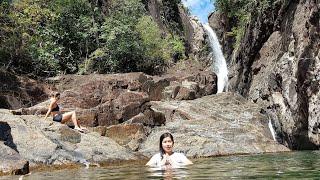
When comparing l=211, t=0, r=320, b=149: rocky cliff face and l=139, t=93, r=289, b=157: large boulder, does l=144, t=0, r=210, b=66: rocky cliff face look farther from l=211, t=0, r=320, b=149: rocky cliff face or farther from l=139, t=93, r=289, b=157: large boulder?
l=139, t=93, r=289, b=157: large boulder

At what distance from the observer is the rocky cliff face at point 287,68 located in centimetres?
2086

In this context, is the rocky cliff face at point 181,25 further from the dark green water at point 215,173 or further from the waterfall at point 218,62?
the dark green water at point 215,173

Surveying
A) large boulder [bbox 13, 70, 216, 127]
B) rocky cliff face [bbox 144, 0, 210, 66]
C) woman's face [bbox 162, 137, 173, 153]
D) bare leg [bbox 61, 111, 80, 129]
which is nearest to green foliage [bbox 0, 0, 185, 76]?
large boulder [bbox 13, 70, 216, 127]

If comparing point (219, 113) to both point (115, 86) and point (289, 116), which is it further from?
point (115, 86)

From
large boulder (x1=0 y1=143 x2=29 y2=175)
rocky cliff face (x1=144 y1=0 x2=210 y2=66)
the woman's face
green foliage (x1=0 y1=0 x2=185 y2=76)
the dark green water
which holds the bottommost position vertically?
the dark green water

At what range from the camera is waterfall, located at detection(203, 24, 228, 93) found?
42.1 m

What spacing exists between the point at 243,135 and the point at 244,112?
15.3ft

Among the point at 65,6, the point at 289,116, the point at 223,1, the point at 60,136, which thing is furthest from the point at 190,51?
the point at 60,136

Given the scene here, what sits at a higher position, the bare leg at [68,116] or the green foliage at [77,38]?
the green foliage at [77,38]

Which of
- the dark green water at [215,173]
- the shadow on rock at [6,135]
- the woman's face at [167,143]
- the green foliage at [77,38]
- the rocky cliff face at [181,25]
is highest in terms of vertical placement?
the rocky cliff face at [181,25]

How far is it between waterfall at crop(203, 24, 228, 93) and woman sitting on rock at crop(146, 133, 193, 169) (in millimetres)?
29066

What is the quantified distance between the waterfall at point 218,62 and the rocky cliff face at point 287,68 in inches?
285

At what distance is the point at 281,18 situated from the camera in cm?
2906

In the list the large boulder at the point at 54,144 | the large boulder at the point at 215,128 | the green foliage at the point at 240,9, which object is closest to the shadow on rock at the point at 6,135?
the large boulder at the point at 54,144
